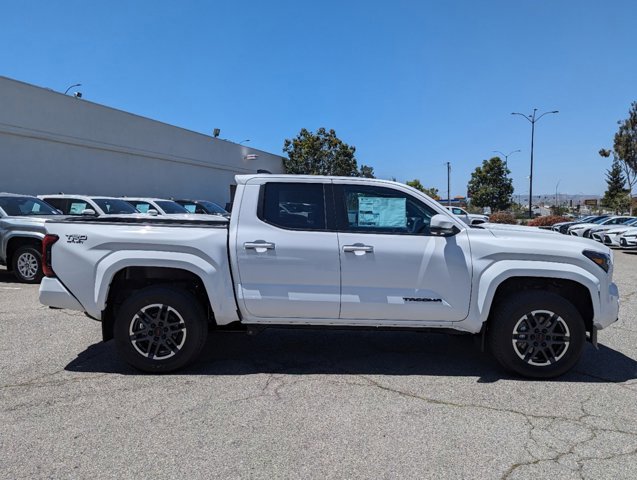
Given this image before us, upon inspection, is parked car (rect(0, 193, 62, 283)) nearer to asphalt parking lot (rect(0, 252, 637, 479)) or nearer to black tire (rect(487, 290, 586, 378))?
asphalt parking lot (rect(0, 252, 637, 479))

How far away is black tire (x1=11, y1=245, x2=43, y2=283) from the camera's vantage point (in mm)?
9609

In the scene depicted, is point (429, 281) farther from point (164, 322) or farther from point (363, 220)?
point (164, 322)

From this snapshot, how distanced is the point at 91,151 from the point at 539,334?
23.1 metres

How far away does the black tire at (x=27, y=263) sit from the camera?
31.5ft

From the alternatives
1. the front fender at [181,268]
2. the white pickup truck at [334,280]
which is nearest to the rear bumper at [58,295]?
the white pickup truck at [334,280]

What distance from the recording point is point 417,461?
3197mm

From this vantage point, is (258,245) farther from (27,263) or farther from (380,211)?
(27,263)

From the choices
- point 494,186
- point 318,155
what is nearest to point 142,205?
point 318,155

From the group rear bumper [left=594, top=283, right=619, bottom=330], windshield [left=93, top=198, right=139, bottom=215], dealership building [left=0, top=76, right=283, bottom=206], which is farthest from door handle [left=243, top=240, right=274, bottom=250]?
dealership building [left=0, top=76, right=283, bottom=206]

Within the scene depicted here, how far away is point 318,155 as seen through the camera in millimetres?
45344

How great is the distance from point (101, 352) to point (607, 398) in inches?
197

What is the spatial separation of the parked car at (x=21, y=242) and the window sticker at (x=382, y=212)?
7.01 metres

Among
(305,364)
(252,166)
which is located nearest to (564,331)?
(305,364)

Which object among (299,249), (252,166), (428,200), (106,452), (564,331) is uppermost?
(252,166)
